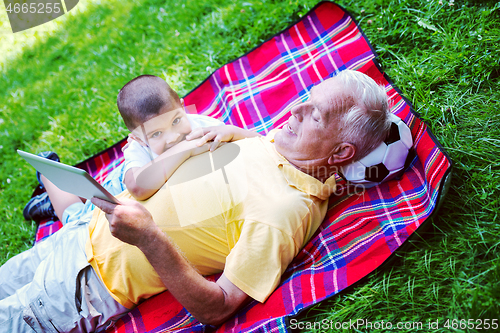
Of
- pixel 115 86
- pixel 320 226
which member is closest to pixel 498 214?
pixel 320 226

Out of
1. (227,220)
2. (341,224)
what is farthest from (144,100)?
(341,224)

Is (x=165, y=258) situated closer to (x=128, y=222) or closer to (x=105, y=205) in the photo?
(x=128, y=222)

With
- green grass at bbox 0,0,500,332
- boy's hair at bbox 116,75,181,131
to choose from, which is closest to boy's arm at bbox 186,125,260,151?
boy's hair at bbox 116,75,181,131

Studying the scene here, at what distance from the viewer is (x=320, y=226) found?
2.23m

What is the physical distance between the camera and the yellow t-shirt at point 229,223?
1854mm

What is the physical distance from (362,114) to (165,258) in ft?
4.42

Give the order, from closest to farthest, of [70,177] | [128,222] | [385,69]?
1. [70,177]
2. [128,222]
3. [385,69]

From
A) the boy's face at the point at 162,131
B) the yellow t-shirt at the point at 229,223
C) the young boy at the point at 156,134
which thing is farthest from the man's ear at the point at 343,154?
the boy's face at the point at 162,131

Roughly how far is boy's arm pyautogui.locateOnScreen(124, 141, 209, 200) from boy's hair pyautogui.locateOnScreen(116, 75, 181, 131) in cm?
29

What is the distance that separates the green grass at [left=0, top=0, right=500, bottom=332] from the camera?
1793mm

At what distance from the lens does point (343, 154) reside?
2.13 meters

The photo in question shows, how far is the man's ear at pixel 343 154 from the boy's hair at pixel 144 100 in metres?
1.10

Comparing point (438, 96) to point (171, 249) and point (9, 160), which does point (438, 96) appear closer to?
point (171, 249)

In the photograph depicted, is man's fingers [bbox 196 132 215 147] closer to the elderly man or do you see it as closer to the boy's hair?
the elderly man
